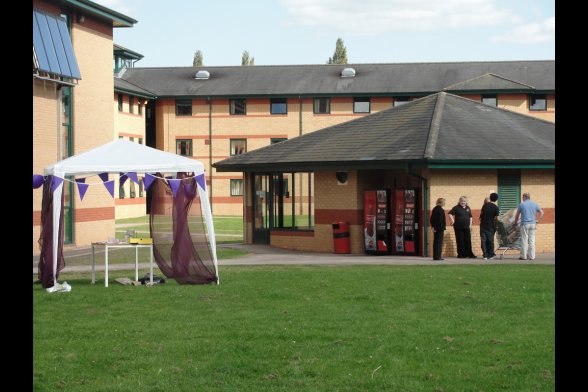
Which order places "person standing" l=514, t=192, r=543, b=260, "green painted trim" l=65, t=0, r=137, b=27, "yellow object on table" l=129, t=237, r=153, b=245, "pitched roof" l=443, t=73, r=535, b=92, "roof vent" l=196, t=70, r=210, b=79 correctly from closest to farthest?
"yellow object on table" l=129, t=237, r=153, b=245, "person standing" l=514, t=192, r=543, b=260, "green painted trim" l=65, t=0, r=137, b=27, "pitched roof" l=443, t=73, r=535, b=92, "roof vent" l=196, t=70, r=210, b=79

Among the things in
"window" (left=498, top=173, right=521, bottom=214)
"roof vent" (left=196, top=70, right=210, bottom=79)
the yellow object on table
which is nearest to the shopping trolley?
"window" (left=498, top=173, right=521, bottom=214)

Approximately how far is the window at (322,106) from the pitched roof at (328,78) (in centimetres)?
67

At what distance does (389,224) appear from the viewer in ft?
92.5

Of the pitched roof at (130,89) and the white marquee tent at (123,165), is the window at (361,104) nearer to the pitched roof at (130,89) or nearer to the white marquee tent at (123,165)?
the pitched roof at (130,89)

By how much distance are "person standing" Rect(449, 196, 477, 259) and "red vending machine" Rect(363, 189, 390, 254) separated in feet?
7.31

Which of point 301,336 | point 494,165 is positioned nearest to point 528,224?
point 494,165

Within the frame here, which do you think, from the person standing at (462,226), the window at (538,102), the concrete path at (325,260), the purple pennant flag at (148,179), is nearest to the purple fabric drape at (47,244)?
the purple pennant flag at (148,179)

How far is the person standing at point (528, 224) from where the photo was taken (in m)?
25.4

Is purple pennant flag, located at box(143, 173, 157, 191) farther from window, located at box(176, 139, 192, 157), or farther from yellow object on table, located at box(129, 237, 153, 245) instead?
window, located at box(176, 139, 192, 157)

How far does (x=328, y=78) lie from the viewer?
2576 inches

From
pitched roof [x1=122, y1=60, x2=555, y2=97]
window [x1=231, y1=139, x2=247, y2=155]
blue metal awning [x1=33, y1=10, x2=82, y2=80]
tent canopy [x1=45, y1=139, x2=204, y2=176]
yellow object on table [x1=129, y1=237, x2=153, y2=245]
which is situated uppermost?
pitched roof [x1=122, y1=60, x2=555, y2=97]

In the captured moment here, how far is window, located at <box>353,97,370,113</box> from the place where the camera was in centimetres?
6397

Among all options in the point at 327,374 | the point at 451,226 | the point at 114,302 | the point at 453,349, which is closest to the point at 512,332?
the point at 453,349
